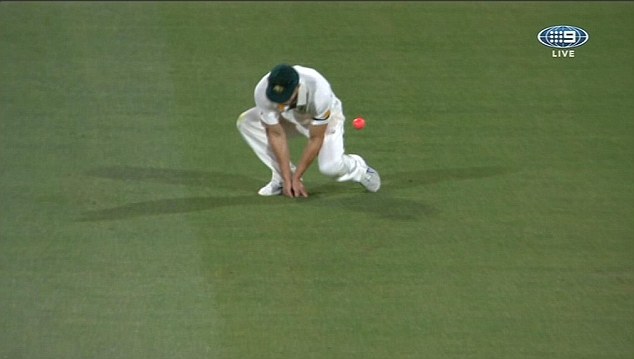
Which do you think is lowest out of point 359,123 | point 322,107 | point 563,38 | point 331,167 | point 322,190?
point 322,190

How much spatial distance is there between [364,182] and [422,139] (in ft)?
3.39

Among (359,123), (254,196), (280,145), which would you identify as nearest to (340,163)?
(280,145)

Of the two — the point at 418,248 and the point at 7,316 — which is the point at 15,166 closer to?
the point at 7,316

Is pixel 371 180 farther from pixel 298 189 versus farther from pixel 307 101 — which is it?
pixel 307 101

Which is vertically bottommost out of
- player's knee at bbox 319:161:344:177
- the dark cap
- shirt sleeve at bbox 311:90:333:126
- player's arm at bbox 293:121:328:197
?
player's knee at bbox 319:161:344:177

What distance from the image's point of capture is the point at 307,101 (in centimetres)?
805

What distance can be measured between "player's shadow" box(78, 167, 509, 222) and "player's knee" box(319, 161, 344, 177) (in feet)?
0.66

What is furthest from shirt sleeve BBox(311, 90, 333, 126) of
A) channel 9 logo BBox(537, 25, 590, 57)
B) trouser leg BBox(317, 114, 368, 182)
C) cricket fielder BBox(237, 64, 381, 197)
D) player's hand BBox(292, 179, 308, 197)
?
channel 9 logo BBox(537, 25, 590, 57)

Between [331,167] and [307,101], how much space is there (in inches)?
18.2

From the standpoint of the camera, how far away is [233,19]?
1127cm

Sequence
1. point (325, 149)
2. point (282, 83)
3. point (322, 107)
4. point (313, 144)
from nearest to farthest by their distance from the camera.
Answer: point (282, 83) < point (322, 107) < point (313, 144) < point (325, 149)

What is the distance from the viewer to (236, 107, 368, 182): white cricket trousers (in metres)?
8.23

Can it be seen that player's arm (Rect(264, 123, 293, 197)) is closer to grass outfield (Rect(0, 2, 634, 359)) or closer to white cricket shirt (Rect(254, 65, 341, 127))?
white cricket shirt (Rect(254, 65, 341, 127))

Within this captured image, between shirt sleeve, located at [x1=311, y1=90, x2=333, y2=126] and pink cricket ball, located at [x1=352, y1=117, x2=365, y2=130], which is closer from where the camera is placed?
shirt sleeve, located at [x1=311, y1=90, x2=333, y2=126]
